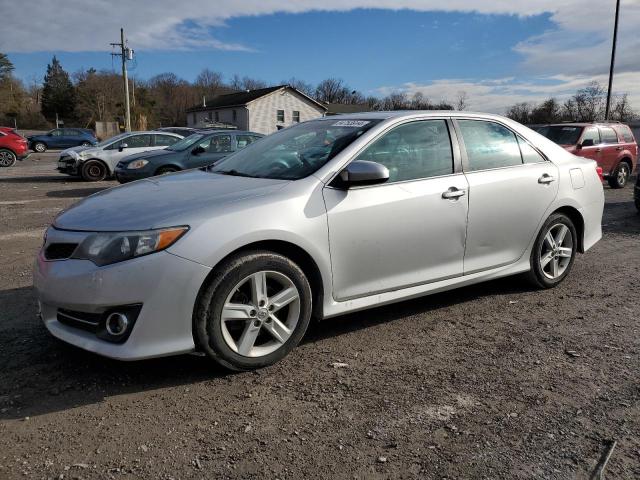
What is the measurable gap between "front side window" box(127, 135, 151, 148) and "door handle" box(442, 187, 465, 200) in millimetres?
13395

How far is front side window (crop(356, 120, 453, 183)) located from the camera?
392 cm

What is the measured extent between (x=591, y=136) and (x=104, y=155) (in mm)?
13525

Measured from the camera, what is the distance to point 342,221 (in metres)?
3.53

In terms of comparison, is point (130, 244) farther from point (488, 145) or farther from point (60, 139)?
point (60, 139)

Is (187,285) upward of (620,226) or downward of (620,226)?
upward

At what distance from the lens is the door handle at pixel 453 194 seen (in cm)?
406

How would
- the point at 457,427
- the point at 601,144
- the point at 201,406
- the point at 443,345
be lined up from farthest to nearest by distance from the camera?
the point at 601,144
the point at 443,345
the point at 201,406
the point at 457,427

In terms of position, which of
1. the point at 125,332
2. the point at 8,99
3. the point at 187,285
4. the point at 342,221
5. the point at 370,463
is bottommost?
the point at 370,463

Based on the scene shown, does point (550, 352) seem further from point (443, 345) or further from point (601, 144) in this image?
point (601, 144)

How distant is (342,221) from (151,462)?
71.8 inches

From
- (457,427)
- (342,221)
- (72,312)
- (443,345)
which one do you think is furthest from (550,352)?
(72,312)

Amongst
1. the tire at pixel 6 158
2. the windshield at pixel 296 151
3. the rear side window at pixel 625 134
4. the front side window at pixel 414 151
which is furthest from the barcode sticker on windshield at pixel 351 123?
the tire at pixel 6 158

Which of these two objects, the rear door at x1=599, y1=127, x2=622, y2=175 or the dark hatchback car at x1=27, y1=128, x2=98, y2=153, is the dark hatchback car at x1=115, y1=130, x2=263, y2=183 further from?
the dark hatchback car at x1=27, y1=128, x2=98, y2=153

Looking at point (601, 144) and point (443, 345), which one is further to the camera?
point (601, 144)
